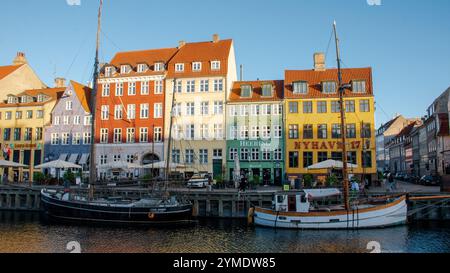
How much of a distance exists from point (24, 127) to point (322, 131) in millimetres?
41958

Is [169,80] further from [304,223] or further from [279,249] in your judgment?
[279,249]

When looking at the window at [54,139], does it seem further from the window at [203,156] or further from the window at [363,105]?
the window at [363,105]

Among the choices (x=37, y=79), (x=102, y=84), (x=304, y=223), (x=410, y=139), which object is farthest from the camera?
(x=410, y=139)

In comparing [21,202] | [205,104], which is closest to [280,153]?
[205,104]

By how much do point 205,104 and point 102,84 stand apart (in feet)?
50.8

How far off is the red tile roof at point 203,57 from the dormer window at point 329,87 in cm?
1232

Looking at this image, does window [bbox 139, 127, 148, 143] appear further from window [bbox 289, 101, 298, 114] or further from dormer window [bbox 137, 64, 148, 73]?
window [bbox 289, 101, 298, 114]

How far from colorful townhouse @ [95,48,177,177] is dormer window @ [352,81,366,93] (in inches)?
941

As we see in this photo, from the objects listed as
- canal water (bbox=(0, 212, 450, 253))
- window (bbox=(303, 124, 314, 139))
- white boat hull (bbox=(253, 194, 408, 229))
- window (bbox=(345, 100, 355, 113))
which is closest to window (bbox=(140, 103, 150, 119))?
window (bbox=(303, 124, 314, 139))

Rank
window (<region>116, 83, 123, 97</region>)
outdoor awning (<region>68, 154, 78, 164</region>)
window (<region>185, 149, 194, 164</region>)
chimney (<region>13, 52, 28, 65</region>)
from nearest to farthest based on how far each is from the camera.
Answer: window (<region>185, 149, 194, 164</region>) → outdoor awning (<region>68, 154, 78, 164</region>) → window (<region>116, 83, 123, 97</region>) → chimney (<region>13, 52, 28, 65</region>)

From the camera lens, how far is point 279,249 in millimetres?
18453

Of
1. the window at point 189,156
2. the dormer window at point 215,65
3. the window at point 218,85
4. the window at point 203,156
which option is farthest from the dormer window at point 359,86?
the window at point 189,156

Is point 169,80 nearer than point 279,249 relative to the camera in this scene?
No

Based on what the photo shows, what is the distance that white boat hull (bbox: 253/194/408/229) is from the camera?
23188 mm
